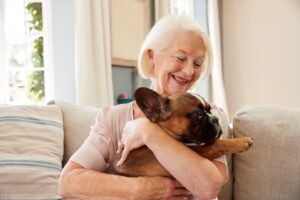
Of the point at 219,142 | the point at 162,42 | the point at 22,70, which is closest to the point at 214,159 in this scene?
the point at 219,142

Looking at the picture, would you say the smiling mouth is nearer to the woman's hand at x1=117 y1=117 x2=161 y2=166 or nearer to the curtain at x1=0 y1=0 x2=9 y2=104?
the woman's hand at x1=117 y1=117 x2=161 y2=166

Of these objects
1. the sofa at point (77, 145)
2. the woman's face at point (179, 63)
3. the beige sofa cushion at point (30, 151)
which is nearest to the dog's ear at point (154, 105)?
the woman's face at point (179, 63)

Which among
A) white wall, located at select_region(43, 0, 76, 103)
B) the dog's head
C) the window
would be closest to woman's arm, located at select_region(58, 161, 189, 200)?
the dog's head

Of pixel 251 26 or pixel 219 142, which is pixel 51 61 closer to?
pixel 219 142

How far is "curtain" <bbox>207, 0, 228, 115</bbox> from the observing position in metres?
4.71

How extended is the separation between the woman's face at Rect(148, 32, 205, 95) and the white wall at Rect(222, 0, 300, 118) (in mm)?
3424

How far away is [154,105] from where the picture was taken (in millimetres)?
1236

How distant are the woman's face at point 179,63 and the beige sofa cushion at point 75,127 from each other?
0.75 meters

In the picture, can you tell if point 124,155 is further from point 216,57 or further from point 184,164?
point 216,57

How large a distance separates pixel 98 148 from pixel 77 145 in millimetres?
784

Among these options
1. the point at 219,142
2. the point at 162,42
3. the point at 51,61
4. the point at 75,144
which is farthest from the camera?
the point at 51,61

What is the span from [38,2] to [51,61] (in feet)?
1.77

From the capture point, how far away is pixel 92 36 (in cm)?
297

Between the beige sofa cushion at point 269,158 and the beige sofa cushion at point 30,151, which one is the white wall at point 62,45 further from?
the beige sofa cushion at point 269,158
